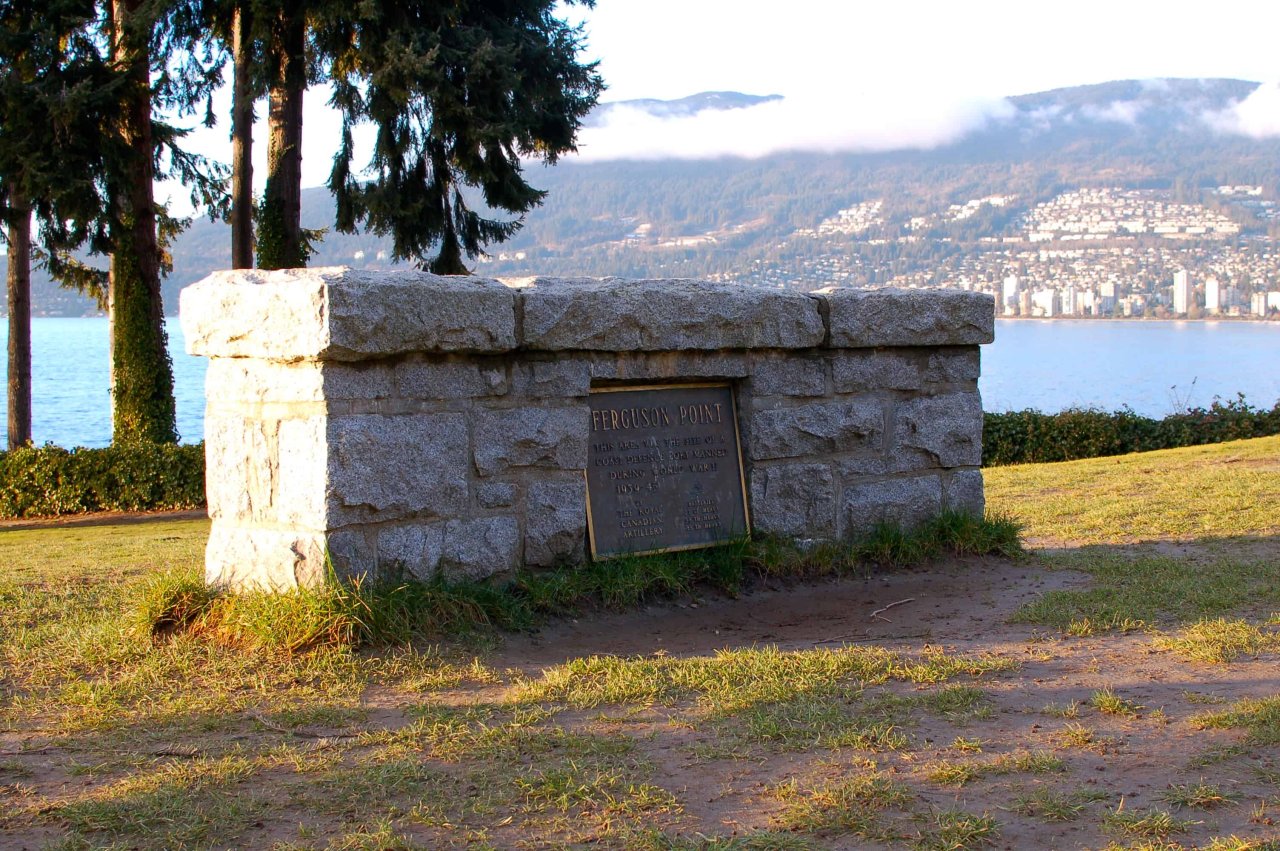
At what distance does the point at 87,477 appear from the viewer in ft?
47.6

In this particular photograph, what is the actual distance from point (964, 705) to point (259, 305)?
304cm

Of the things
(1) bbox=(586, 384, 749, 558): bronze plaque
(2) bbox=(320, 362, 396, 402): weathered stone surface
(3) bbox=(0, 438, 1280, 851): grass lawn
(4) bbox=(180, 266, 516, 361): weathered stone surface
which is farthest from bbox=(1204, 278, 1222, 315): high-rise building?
(2) bbox=(320, 362, 396, 402): weathered stone surface

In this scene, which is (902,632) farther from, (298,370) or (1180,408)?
(1180,408)

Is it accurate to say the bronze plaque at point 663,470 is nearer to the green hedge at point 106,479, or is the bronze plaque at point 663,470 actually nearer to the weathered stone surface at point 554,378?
the weathered stone surface at point 554,378

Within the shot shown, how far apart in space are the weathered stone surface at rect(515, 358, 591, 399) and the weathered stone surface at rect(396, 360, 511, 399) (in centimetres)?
9

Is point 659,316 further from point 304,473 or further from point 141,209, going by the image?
point 141,209

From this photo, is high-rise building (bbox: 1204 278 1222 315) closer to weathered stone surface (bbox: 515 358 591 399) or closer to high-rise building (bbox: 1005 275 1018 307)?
high-rise building (bbox: 1005 275 1018 307)

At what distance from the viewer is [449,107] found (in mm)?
14547

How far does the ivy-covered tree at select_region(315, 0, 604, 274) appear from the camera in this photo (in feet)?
47.1

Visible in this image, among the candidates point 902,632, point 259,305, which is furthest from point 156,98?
point 902,632

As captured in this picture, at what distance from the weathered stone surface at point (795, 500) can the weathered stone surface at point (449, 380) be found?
5.13 feet

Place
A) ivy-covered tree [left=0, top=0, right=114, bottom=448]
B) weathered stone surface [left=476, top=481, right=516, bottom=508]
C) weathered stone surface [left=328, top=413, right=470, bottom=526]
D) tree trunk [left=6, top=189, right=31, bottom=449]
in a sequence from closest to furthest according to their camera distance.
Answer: weathered stone surface [left=328, top=413, right=470, bottom=526] → weathered stone surface [left=476, top=481, right=516, bottom=508] → ivy-covered tree [left=0, top=0, right=114, bottom=448] → tree trunk [left=6, top=189, right=31, bottom=449]

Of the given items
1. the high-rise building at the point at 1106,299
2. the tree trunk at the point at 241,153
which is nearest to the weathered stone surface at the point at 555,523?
the tree trunk at the point at 241,153

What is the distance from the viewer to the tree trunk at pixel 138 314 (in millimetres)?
15586
